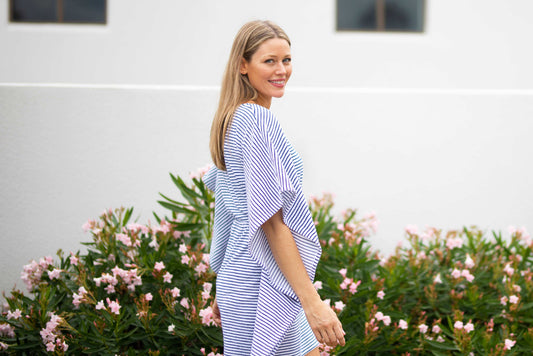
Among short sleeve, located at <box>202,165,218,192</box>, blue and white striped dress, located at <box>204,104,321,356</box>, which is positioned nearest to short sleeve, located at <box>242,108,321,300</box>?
blue and white striped dress, located at <box>204,104,321,356</box>

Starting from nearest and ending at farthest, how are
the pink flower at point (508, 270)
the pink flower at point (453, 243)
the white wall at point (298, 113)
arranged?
1. the pink flower at point (508, 270)
2. the pink flower at point (453, 243)
3. the white wall at point (298, 113)

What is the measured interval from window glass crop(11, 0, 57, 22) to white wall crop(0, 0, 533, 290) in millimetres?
128

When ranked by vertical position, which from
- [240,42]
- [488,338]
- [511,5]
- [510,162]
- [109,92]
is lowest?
[488,338]

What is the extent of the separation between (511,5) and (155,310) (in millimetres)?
4143

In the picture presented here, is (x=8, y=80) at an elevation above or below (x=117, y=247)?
above

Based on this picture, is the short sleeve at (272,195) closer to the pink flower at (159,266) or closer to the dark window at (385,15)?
the pink flower at (159,266)

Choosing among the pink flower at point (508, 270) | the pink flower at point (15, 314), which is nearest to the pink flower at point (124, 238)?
the pink flower at point (15, 314)

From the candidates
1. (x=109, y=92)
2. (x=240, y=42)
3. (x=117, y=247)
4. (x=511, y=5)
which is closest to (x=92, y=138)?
(x=109, y=92)

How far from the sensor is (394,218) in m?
4.38

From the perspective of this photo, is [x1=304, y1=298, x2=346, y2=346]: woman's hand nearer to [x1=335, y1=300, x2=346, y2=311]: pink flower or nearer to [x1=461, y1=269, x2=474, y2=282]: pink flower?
[x1=335, y1=300, x2=346, y2=311]: pink flower

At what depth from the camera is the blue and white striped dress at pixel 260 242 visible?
149 cm

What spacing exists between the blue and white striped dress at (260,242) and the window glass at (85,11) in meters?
4.13

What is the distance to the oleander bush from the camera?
9.60 feet

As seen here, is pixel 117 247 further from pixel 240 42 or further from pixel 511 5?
pixel 511 5
